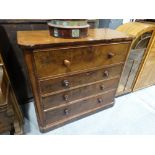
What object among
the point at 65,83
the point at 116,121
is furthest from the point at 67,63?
the point at 116,121

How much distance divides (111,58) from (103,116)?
73cm

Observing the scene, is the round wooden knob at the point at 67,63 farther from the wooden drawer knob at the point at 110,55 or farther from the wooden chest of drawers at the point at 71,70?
the wooden drawer knob at the point at 110,55

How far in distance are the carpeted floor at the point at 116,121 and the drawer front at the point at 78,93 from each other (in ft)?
1.09

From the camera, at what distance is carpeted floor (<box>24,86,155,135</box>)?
1.48 m

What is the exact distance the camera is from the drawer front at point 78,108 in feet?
4.53

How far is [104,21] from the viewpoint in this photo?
1878 millimetres

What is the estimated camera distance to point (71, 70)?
1157 mm

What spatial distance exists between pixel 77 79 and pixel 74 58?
22 centimetres

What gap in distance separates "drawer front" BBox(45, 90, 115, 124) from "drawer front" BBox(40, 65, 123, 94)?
0.25 metres

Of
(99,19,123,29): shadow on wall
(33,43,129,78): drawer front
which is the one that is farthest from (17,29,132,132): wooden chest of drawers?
(99,19,123,29): shadow on wall

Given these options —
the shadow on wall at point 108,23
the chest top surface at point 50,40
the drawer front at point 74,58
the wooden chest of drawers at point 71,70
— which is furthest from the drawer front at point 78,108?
the shadow on wall at point 108,23

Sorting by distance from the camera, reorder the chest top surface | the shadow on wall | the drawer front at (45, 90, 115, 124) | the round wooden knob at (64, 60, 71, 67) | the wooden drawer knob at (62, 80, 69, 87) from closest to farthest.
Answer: the chest top surface
the round wooden knob at (64, 60, 71, 67)
the wooden drawer knob at (62, 80, 69, 87)
the drawer front at (45, 90, 115, 124)
the shadow on wall

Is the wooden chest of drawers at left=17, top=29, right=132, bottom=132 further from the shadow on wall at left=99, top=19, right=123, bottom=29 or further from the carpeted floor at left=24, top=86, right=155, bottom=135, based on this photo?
the shadow on wall at left=99, top=19, right=123, bottom=29
